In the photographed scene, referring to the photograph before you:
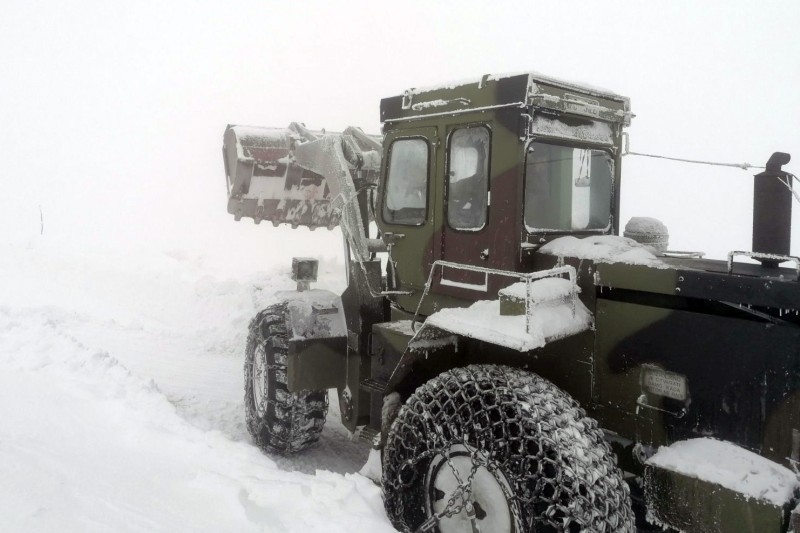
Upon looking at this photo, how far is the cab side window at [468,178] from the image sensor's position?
3.83 meters

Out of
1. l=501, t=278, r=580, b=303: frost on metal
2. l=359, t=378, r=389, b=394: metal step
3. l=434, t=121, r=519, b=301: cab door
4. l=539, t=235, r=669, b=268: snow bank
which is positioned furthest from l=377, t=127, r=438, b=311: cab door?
l=501, t=278, r=580, b=303: frost on metal

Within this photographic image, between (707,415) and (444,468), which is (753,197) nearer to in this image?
(707,415)

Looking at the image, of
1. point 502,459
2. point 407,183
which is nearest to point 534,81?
point 407,183

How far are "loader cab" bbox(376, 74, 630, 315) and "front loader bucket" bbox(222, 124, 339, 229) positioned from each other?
2.81 meters

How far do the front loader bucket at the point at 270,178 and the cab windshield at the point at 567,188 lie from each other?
3629 millimetres

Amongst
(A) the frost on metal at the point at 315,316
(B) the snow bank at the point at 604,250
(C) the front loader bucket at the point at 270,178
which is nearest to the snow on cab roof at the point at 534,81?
(B) the snow bank at the point at 604,250

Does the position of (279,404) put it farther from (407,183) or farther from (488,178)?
(488,178)

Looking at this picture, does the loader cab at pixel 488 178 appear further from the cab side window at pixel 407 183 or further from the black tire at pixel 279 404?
the black tire at pixel 279 404

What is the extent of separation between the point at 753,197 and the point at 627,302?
871mm

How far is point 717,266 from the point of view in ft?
10.5

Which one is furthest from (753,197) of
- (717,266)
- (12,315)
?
(12,315)

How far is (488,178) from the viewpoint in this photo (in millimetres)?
3777

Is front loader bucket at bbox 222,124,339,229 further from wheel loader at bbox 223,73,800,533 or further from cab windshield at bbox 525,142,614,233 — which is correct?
cab windshield at bbox 525,142,614,233

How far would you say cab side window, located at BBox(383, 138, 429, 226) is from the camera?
425 centimetres
